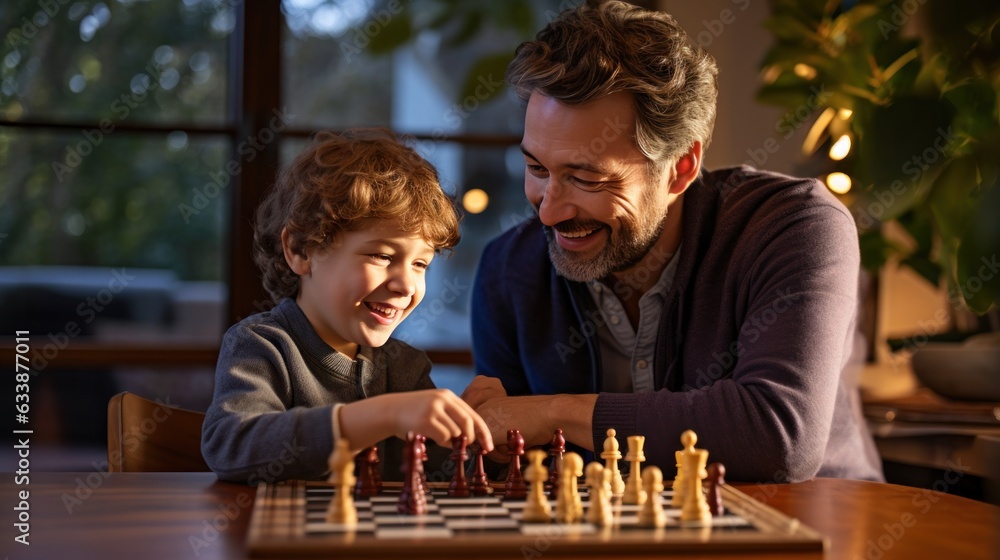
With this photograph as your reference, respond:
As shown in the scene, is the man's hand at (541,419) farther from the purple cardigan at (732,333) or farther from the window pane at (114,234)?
the window pane at (114,234)

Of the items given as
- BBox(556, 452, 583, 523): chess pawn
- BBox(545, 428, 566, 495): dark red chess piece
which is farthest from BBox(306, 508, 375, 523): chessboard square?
BBox(545, 428, 566, 495): dark red chess piece

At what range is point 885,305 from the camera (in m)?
3.51

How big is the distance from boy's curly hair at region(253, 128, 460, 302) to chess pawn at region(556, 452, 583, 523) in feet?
1.79

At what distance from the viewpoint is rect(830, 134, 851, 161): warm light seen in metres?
2.75

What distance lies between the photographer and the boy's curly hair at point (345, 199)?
5.08 ft

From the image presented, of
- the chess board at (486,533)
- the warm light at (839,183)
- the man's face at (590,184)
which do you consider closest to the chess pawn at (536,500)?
the chess board at (486,533)

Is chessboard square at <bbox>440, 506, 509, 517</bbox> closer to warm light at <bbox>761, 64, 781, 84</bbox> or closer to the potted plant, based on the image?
the potted plant

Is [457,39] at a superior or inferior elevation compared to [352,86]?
inferior

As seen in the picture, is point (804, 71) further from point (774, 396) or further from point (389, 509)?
point (389, 509)

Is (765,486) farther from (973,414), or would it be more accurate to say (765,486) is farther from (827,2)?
(827,2)

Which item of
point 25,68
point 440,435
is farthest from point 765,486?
point 25,68

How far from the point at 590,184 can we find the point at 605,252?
13cm

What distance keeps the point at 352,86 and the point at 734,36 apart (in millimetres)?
1262

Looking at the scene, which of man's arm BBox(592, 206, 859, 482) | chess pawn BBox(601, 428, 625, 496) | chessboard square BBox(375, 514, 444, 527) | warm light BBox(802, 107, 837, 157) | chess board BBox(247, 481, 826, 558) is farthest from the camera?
warm light BBox(802, 107, 837, 157)
